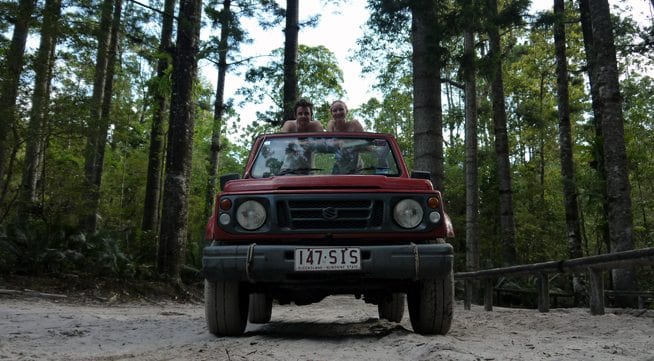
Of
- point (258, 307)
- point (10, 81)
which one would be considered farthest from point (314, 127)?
point (10, 81)

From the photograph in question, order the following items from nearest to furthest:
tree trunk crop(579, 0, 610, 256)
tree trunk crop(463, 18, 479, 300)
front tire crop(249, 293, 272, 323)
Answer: front tire crop(249, 293, 272, 323), tree trunk crop(579, 0, 610, 256), tree trunk crop(463, 18, 479, 300)

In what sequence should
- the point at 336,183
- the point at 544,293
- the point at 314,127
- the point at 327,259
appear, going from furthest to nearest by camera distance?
the point at 544,293
the point at 314,127
the point at 336,183
the point at 327,259

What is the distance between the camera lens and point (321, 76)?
66.6ft

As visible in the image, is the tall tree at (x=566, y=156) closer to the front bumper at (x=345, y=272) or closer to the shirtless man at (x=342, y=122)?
the shirtless man at (x=342, y=122)

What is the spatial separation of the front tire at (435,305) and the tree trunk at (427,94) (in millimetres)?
3475

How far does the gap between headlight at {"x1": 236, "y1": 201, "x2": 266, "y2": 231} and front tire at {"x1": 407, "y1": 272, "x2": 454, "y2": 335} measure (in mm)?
1419

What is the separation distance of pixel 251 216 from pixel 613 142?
806 centimetres

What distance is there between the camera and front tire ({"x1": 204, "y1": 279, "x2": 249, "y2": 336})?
4543mm

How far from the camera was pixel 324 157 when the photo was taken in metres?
5.54

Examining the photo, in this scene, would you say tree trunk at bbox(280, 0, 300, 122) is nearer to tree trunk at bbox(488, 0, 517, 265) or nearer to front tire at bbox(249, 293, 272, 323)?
tree trunk at bbox(488, 0, 517, 265)

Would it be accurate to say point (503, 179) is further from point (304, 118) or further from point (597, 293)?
point (304, 118)

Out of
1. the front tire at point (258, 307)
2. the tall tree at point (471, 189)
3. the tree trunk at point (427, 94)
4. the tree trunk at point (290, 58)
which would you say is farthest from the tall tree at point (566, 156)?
the front tire at point (258, 307)

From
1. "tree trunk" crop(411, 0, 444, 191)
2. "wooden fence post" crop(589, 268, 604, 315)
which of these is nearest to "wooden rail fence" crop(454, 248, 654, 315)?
"wooden fence post" crop(589, 268, 604, 315)

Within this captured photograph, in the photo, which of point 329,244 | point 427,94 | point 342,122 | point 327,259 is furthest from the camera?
point 427,94
